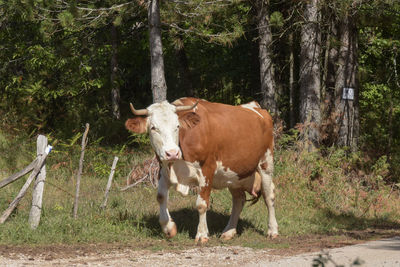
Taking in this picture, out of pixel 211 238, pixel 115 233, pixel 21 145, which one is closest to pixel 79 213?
pixel 115 233

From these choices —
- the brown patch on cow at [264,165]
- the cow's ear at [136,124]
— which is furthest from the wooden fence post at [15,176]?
the brown patch on cow at [264,165]

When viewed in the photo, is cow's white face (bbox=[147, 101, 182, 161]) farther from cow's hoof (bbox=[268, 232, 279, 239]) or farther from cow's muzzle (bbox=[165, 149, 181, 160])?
cow's hoof (bbox=[268, 232, 279, 239])

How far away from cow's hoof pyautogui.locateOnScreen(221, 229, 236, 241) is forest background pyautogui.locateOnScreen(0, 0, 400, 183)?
419 cm

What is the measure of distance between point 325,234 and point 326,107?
6406mm

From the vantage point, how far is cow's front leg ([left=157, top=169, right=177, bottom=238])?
363 inches

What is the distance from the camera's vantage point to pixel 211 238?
9805 mm

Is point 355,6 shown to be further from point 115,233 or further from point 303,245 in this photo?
point 115,233

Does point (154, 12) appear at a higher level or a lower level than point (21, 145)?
higher

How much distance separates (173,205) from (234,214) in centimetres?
154

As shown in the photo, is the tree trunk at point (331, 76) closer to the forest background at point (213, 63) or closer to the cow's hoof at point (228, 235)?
the forest background at point (213, 63)

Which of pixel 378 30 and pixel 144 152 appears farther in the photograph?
pixel 378 30

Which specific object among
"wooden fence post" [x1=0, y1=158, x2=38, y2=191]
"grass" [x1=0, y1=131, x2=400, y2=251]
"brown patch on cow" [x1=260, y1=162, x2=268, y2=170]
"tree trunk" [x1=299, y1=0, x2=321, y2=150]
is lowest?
"grass" [x1=0, y1=131, x2=400, y2=251]

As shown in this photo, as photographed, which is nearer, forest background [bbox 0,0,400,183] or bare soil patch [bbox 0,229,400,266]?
bare soil patch [bbox 0,229,400,266]

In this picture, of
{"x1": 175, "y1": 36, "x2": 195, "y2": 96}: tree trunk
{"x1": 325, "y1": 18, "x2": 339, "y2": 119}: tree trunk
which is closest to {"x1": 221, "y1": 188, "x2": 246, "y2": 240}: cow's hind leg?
{"x1": 325, "y1": 18, "x2": 339, "y2": 119}: tree trunk
